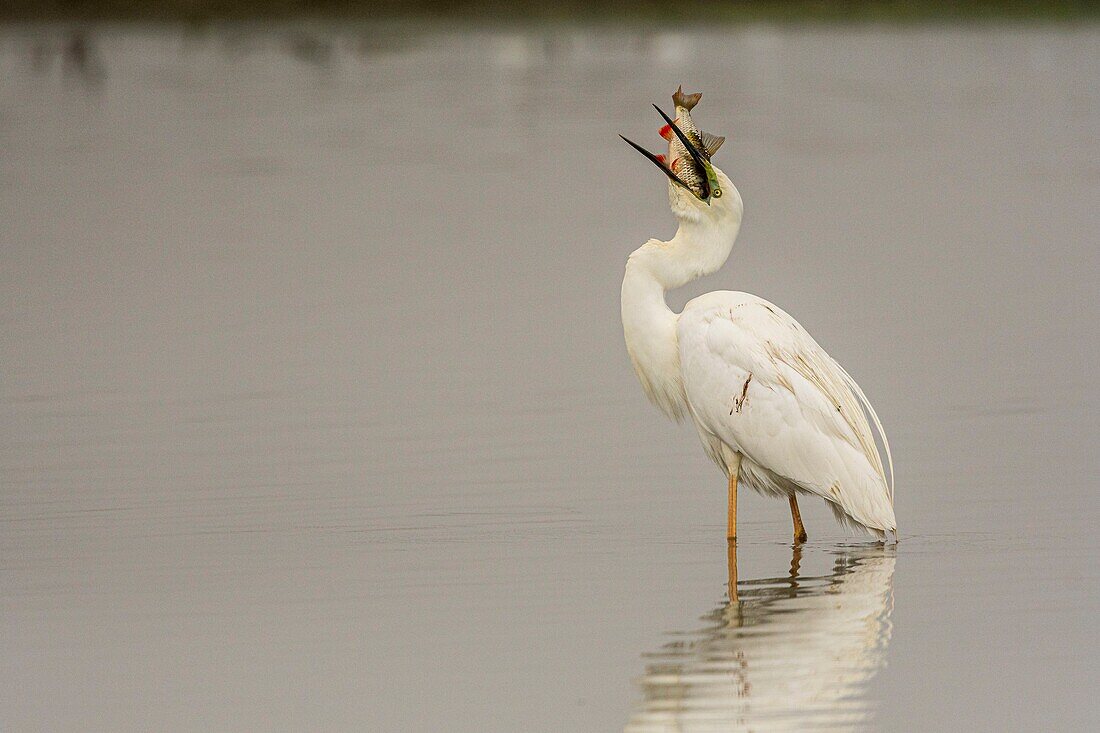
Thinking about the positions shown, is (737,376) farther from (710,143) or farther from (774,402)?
(710,143)

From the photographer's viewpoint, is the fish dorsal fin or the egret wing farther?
the fish dorsal fin

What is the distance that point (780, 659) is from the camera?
22.5 ft

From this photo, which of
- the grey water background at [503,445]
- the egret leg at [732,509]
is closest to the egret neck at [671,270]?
the egret leg at [732,509]

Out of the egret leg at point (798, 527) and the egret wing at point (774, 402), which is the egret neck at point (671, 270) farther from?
the egret leg at point (798, 527)

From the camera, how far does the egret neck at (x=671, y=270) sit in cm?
922

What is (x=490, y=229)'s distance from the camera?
760 inches

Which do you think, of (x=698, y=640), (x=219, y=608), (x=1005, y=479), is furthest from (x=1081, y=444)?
(x=219, y=608)

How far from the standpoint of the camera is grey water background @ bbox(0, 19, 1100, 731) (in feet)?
22.3

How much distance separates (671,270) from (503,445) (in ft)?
6.29

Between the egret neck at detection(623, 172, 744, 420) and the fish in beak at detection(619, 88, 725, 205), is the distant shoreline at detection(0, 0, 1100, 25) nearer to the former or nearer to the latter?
the fish in beak at detection(619, 88, 725, 205)

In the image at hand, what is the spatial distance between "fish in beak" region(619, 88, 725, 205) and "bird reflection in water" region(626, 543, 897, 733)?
6.15 feet

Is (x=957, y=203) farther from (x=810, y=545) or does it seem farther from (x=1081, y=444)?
(x=810, y=545)

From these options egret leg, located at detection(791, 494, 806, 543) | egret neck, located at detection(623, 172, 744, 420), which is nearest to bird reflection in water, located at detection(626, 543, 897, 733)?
egret leg, located at detection(791, 494, 806, 543)

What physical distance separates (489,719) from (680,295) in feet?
27.6
